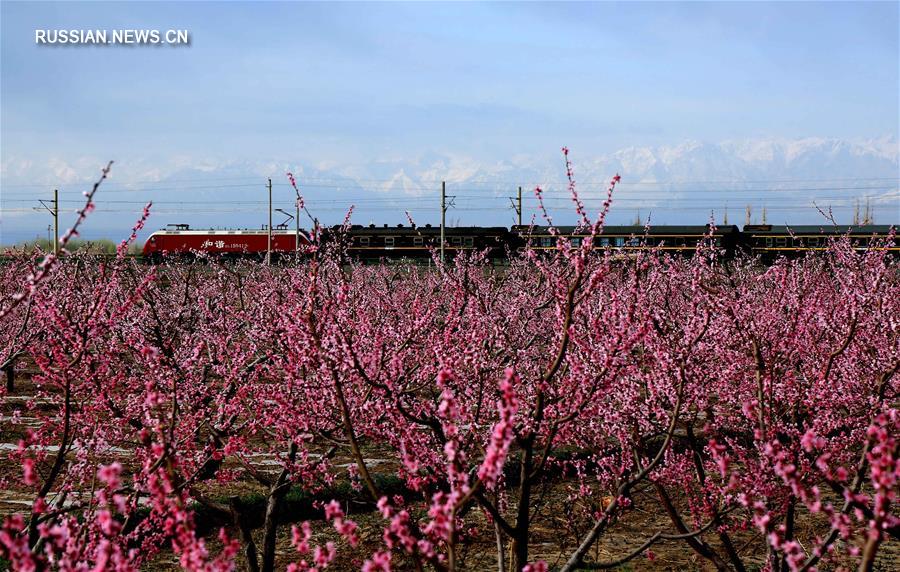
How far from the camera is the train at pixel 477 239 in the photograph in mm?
46094

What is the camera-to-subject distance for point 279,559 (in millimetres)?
9008

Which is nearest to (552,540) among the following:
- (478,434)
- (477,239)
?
(478,434)

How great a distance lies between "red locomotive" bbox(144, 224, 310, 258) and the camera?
57.5 meters

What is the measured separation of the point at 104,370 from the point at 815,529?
8.98m

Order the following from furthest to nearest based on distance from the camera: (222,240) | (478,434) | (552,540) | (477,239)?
1. (222,240)
2. (477,239)
3. (552,540)
4. (478,434)

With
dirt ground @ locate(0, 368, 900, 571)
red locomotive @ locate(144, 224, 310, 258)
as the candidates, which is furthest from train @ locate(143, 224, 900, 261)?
dirt ground @ locate(0, 368, 900, 571)

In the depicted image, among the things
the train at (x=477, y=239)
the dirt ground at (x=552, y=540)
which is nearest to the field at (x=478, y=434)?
the dirt ground at (x=552, y=540)

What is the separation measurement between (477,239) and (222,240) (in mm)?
19879

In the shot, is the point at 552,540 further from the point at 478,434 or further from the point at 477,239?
the point at 477,239

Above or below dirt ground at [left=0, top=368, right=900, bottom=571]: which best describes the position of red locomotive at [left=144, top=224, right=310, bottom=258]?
above

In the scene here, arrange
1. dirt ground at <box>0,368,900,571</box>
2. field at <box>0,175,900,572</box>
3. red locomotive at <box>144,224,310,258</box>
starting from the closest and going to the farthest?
field at <box>0,175,900,572</box> → dirt ground at <box>0,368,900,571</box> → red locomotive at <box>144,224,310,258</box>

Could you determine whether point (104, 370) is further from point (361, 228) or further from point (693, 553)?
point (361, 228)

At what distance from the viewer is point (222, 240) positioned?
5875cm

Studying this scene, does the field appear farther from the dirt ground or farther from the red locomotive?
the red locomotive
